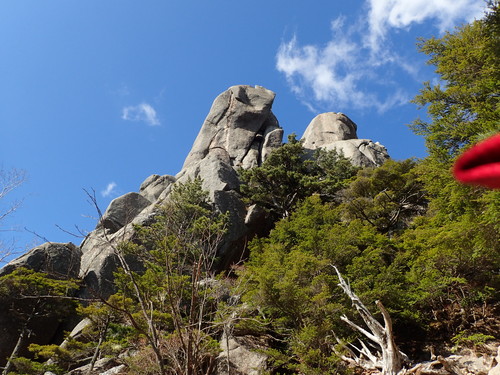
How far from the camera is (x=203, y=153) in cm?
3612

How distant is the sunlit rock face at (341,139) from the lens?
3032 centimetres

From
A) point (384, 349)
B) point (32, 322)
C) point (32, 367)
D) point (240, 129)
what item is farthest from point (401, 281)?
point (240, 129)

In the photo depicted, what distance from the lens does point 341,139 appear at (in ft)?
122

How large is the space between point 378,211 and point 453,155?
7.12m

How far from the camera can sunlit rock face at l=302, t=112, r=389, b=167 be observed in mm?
30322

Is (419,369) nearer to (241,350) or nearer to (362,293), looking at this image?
(362,293)

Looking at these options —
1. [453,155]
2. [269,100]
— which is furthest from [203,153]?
[453,155]

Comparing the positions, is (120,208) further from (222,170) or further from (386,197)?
(386,197)

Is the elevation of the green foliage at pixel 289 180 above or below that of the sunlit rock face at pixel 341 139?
below

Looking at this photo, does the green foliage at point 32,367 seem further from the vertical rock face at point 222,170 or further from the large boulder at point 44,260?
the large boulder at point 44,260

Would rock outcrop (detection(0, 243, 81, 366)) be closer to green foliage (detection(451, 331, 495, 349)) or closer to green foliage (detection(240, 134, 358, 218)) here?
green foliage (detection(240, 134, 358, 218))

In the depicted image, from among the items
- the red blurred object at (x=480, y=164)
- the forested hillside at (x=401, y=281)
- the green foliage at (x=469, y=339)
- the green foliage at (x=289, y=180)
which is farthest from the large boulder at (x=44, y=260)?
the red blurred object at (x=480, y=164)

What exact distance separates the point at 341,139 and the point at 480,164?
3805 cm

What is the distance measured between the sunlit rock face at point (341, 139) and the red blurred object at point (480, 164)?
2888 cm
